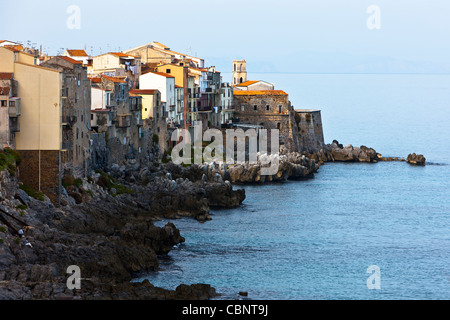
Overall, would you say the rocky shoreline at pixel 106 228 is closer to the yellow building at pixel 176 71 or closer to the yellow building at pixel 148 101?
the yellow building at pixel 148 101

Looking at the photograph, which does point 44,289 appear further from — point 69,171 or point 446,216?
point 446,216

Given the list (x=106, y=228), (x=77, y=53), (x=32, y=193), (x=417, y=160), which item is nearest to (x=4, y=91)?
(x=32, y=193)

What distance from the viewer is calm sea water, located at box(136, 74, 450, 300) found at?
38.0 meters

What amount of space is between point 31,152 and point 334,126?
95.5 meters

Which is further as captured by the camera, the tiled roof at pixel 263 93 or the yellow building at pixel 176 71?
the tiled roof at pixel 263 93

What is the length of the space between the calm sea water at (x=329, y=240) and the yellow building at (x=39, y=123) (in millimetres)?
7340

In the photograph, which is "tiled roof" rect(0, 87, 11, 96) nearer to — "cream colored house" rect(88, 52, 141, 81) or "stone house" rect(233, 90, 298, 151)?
"cream colored house" rect(88, 52, 141, 81)

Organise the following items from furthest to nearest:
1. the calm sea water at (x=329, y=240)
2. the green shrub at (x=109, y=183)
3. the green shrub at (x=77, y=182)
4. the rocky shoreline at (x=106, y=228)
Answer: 1. the green shrub at (x=109, y=183)
2. the green shrub at (x=77, y=182)
3. the calm sea water at (x=329, y=240)
4. the rocky shoreline at (x=106, y=228)

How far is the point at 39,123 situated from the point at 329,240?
1620 centimetres

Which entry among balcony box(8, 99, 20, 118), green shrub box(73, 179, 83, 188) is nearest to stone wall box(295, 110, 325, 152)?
green shrub box(73, 179, 83, 188)

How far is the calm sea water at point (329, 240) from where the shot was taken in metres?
38.0

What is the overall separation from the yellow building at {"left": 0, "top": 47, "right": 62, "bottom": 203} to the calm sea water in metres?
7.34

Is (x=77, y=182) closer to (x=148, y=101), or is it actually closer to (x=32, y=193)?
(x=32, y=193)

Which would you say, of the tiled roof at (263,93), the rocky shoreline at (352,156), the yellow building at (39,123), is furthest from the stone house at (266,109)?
the yellow building at (39,123)
